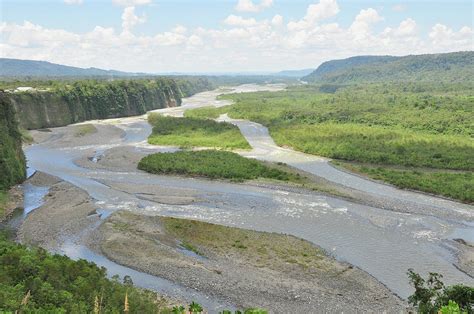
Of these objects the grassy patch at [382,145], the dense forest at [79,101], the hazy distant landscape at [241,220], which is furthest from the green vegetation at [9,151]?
the grassy patch at [382,145]

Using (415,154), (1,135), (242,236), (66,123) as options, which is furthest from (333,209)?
(66,123)

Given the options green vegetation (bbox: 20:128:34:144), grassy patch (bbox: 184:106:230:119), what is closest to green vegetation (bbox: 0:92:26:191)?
green vegetation (bbox: 20:128:34:144)

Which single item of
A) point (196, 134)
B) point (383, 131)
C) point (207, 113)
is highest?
point (196, 134)

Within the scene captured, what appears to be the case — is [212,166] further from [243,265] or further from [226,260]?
[243,265]

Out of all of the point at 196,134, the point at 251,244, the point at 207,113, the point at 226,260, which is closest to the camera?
the point at 226,260

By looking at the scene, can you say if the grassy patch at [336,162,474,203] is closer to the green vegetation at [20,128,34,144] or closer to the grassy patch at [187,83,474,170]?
the grassy patch at [187,83,474,170]

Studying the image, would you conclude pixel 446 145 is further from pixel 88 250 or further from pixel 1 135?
pixel 1 135

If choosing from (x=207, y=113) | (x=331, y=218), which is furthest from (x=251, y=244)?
(x=207, y=113)
